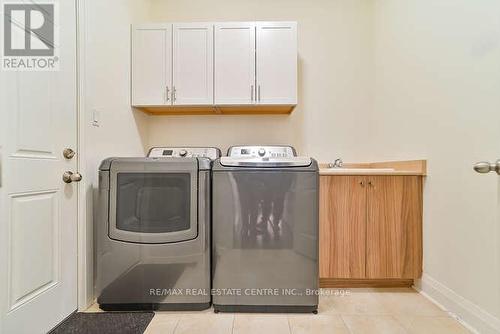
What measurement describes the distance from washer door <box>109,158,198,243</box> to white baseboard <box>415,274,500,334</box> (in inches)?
60.4

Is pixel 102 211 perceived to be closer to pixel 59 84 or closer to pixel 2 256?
pixel 2 256

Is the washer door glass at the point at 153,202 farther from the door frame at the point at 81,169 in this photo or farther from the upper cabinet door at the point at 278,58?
the upper cabinet door at the point at 278,58

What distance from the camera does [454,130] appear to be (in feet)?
5.13

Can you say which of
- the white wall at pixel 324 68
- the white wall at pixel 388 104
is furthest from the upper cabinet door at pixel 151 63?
the white wall at pixel 324 68

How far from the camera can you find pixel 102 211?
1608 millimetres

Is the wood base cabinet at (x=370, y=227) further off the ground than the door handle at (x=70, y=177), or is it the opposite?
the door handle at (x=70, y=177)

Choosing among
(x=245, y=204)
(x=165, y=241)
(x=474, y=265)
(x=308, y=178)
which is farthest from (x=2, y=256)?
(x=474, y=265)

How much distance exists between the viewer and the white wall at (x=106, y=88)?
166 cm

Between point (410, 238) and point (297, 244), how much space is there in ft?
2.89

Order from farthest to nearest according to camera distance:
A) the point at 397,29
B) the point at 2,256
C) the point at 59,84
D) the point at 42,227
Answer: the point at 397,29, the point at 59,84, the point at 42,227, the point at 2,256

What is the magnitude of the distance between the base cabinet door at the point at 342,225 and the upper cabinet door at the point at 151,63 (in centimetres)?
145

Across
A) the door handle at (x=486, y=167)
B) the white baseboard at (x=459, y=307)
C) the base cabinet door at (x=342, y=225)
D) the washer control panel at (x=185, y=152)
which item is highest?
the washer control panel at (x=185, y=152)

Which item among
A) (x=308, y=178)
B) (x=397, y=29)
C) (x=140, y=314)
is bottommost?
(x=140, y=314)

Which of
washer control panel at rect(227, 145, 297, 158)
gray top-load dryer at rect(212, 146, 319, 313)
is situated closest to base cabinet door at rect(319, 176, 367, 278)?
gray top-load dryer at rect(212, 146, 319, 313)
